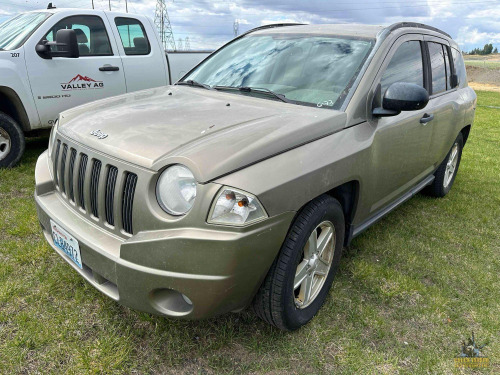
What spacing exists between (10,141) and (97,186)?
347 cm

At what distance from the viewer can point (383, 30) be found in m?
3.06

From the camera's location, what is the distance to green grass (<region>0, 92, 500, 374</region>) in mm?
2229

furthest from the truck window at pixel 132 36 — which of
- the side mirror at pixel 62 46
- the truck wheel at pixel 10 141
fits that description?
the truck wheel at pixel 10 141

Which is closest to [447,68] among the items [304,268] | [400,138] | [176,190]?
[400,138]

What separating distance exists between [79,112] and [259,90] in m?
1.26

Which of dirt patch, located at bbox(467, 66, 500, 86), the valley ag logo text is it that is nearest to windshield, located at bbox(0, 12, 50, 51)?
the valley ag logo text

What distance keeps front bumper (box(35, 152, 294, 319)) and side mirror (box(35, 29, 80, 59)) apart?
334 cm

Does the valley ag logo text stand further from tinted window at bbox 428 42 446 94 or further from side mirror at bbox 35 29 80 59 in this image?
tinted window at bbox 428 42 446 94

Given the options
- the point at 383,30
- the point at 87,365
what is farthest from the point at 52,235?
the point at 383,30

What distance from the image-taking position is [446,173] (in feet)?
15.8

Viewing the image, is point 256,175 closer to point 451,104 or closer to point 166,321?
point 166,321

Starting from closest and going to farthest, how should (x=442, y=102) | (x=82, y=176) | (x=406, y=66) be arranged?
(x=82, y=176) < (x=406, y=66) < (x=442, y=102)

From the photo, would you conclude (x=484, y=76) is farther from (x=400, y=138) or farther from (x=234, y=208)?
(x=234, y=208)

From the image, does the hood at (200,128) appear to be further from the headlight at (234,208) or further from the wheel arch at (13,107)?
the wheel arch at (13,107)
